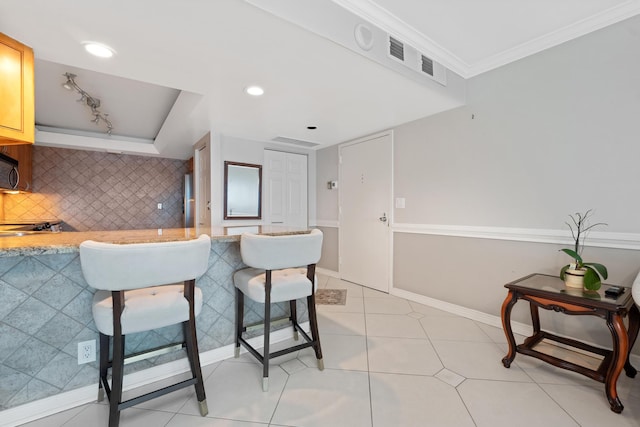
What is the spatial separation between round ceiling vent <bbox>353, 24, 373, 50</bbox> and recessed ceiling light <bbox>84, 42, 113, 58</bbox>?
5.31 ft

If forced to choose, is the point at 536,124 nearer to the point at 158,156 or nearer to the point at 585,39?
the point at 585,39

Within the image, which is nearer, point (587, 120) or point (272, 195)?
point (587, 120)

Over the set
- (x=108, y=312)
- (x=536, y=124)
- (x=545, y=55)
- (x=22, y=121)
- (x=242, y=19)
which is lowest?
(x=108, y=312)

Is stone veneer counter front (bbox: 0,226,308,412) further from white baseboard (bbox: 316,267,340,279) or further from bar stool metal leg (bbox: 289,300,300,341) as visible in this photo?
white baseboard (bbox: 316,267,340,279)

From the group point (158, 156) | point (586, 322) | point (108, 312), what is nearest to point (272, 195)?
point (158, 156)

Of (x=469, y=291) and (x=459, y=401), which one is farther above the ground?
(x=469, y=291)

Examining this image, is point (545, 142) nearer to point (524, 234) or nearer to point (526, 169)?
point (526, 169)

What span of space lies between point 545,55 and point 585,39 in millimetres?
239

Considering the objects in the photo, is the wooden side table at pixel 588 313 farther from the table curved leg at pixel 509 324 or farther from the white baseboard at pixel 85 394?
the white baseboard at pixel 85 394

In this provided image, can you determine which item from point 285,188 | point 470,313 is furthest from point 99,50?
point 470,313

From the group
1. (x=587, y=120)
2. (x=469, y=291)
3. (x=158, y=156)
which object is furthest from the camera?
(x=158, y=156)

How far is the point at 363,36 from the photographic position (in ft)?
6.03

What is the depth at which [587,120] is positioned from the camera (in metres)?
2.06

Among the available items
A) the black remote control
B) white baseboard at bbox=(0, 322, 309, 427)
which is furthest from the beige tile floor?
the black remote control
